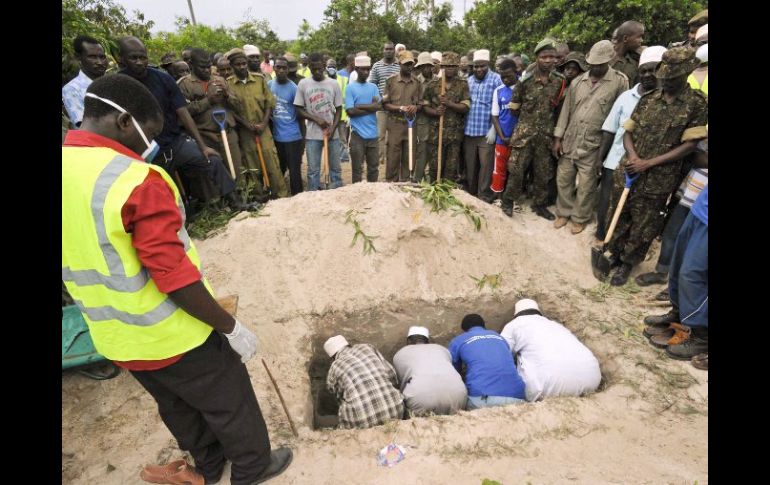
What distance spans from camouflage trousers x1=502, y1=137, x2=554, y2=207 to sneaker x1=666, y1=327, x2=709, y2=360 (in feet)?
8.90

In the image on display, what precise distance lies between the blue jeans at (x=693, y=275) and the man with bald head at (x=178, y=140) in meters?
4.45

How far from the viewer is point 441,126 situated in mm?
6250

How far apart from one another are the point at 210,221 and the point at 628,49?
562 cm

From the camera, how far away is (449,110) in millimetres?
6172

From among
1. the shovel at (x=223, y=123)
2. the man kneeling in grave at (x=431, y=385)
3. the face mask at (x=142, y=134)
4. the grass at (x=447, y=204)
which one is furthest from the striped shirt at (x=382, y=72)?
the face mask at (x=142, y=134)

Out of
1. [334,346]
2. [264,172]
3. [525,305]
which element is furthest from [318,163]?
[525,305]

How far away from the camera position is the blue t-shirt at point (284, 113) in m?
5.91

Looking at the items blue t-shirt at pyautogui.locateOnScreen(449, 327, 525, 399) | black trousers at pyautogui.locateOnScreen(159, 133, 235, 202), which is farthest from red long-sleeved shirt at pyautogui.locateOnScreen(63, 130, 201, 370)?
black trousers at pyautogui.locateOnScreen(159, 133, 235, 202)

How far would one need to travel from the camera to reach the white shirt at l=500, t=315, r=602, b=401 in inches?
128

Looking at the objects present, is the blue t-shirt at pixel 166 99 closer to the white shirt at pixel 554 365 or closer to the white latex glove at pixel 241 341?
the white latex glove at pixel 241 341

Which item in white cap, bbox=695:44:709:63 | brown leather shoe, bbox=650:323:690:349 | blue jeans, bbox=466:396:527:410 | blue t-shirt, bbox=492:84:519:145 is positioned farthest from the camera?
blue t-shirt, bbox=492:84:519:145

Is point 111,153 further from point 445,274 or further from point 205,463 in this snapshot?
point 445,274

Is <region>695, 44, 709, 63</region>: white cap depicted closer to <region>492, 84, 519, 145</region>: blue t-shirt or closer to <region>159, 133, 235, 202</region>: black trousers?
<region>492, 84, 519, 145</region>: blue t-shirt

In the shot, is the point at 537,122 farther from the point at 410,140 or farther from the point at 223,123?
the point at 223,123
